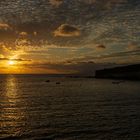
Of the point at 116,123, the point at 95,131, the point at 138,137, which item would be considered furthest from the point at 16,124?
the point at 138,137

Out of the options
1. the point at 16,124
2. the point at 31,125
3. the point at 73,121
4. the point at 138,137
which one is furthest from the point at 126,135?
the point at 16,124

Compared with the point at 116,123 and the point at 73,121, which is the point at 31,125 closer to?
the point at 73,121

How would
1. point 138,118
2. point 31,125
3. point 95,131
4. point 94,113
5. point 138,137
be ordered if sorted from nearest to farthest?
point 138,137, point 95,131, point 31,125, point 138,118, point 94,113

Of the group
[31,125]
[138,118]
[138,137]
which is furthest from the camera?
[138,118]

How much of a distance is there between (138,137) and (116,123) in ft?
22.7

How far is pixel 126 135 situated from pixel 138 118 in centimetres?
1010

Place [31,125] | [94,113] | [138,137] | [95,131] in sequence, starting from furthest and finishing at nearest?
[94,113] → [31,125] → [95,131] → [138,137]

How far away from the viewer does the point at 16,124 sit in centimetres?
3503

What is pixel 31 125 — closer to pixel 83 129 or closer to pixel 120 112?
pixel 83 129

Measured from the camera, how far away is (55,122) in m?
35.7

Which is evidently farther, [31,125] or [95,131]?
[31,125]

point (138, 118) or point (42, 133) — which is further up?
point (42, 133)

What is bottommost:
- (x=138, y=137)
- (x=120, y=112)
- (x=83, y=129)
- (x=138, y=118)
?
(x=120, y=112)

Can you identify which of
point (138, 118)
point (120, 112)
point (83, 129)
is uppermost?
point (83, 129)
